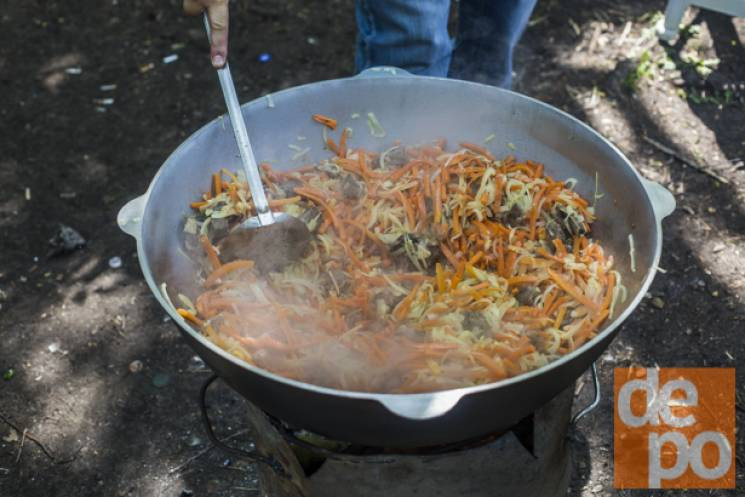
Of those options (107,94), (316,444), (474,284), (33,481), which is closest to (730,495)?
(474,284)

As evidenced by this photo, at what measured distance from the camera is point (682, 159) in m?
4.74

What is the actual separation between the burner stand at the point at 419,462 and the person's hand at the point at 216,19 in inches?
47.0

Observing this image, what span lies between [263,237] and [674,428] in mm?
2204

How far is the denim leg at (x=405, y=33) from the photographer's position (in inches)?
137

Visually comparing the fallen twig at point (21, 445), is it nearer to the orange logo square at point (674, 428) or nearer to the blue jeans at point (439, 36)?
the blue jeans at point (439, 36)

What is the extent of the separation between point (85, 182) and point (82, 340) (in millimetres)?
1317

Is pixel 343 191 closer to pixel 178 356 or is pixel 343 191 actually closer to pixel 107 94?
pixel 178 356

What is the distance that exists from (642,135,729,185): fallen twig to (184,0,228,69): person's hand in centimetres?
347

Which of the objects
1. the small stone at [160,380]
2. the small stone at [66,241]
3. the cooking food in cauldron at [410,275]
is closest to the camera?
the cooking food in cauldron at [410,275]

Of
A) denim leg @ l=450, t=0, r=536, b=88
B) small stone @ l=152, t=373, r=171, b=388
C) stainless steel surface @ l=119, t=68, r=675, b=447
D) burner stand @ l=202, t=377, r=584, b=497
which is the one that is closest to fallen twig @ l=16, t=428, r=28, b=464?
small stone @ l=152, t=373, r=171, b=388

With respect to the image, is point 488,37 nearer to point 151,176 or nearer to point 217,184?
point 217,184

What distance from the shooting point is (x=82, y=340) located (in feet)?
13.0

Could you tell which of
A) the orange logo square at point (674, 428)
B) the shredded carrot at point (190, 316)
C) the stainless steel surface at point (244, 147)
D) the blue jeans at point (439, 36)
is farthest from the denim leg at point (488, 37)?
the shredded carrot at point (190, 316)

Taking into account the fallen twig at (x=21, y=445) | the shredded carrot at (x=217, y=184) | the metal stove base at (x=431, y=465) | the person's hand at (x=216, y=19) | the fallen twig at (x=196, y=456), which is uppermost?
the person's hand at (x=216, y=19)
